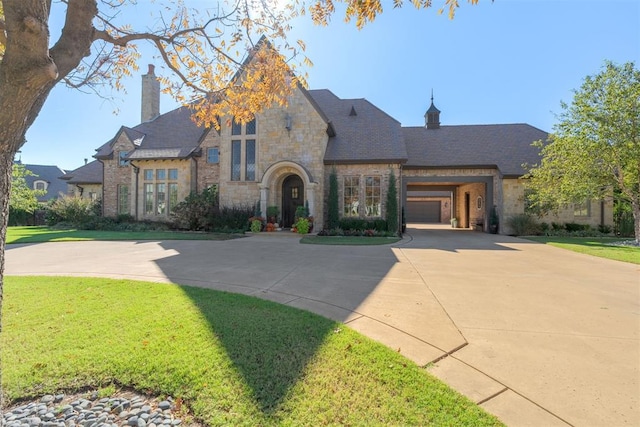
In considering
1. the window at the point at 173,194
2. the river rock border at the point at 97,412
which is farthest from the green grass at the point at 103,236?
the river rock border at the point at 97,412

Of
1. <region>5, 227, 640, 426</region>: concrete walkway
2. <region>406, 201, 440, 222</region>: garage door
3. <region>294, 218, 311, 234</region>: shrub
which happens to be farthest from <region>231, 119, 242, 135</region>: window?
<region>406, 201, 440, 222</region>: garage door

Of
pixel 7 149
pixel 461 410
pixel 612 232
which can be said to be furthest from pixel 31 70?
pixel 612 232

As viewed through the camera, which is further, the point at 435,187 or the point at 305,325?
the point at 435,187

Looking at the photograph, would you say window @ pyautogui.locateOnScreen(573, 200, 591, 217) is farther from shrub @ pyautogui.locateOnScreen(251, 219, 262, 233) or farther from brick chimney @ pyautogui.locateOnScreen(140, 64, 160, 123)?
brick chimney @ pyautogui.locateOnScreen(140, 64, 160, 123)

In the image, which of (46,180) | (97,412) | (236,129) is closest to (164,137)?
(236,129)

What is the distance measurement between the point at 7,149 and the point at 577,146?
18794 mm

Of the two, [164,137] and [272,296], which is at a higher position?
[164,137]

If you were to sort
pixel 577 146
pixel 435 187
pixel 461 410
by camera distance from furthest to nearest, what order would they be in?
pixel 435 187, pixel 577 146, pixel 461 410

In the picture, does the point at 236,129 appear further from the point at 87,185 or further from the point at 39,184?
the point at 39,184

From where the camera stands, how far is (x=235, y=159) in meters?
18.0

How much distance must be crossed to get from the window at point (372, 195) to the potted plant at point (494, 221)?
7774 millimetres

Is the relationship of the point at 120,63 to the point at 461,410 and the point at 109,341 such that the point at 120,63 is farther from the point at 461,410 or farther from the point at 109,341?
the point at 461,410

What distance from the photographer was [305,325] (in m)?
3.68

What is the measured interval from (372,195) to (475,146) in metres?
8.88
